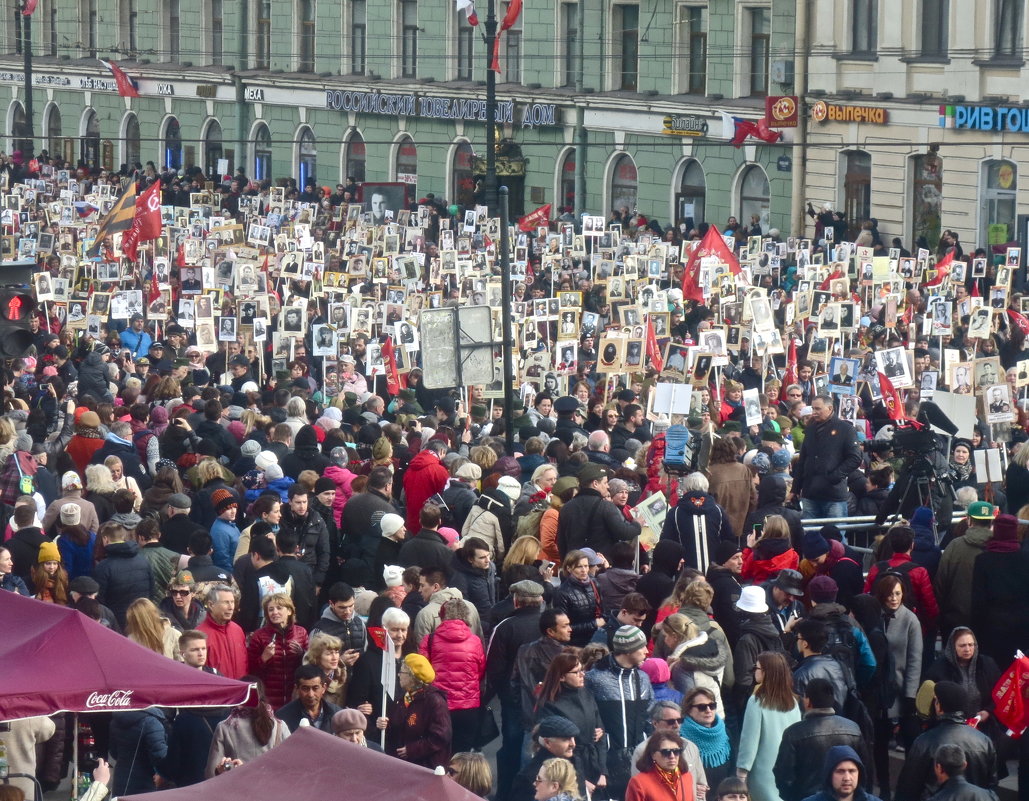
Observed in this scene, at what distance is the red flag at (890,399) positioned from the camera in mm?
17625

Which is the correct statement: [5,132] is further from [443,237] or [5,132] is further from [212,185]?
[443,237]

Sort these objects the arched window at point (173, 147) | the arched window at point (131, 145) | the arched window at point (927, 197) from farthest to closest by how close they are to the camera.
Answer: the arched window at point (131, 145)
the arched window at point (173, 147)
the arched window at point (927, 197)

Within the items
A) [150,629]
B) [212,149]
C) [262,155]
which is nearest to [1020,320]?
[150,629]

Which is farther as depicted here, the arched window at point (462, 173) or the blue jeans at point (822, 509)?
the arched window at point (462, 173)

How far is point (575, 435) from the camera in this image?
14828mm

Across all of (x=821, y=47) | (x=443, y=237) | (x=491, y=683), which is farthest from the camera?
(x=821, y=47)

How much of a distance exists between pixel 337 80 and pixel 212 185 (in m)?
5.25

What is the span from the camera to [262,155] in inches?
2141

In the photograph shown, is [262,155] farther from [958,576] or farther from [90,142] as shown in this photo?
[958,576]

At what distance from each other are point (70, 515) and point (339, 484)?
7.12 ft

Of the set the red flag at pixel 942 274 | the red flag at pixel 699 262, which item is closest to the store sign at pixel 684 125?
the red flag at pixel 942 274

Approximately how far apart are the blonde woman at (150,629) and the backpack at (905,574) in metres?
3.88

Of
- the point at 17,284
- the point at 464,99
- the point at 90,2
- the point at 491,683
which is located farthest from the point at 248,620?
the point at 90,2

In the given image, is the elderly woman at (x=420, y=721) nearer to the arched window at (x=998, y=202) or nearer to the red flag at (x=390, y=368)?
the red flag at (x=390, y=368)
